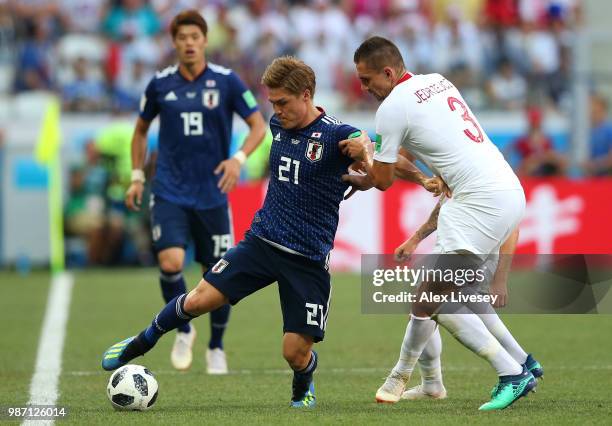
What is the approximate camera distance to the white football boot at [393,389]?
24.0 feet

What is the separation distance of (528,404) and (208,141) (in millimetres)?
3346

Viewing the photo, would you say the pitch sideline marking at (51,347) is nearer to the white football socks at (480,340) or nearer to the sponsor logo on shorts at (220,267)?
the sponsor logo on shorts at (220,267)

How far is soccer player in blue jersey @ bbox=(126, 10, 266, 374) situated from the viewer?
9.20 m

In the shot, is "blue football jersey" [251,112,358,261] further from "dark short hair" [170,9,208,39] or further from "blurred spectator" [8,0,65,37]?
"blurred spectator" [8,0,65,37]

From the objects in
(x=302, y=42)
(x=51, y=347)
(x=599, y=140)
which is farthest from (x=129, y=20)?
(x=51, y=347)

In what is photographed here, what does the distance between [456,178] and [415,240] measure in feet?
1.60

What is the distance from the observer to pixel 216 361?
9.23m

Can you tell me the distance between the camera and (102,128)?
19.5 meters

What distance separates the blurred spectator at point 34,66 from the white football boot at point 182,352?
12.3 metres

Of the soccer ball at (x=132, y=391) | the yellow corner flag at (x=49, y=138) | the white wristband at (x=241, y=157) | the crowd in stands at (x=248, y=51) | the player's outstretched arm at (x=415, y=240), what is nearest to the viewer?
the soccer ball at (x=132, y=391)

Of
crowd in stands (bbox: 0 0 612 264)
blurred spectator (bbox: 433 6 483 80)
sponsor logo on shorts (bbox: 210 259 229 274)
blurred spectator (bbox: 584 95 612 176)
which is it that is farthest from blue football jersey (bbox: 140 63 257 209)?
blurred spectator (bbox: 433 6 483 80)

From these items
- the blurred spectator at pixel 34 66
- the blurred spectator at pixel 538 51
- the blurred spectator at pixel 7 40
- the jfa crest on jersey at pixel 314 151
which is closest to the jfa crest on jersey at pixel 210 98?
the jfa crest on jersey at pixel 314 151

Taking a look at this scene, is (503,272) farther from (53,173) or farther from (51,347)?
(53,173)

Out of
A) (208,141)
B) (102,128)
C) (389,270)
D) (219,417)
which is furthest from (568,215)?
(219,417)
